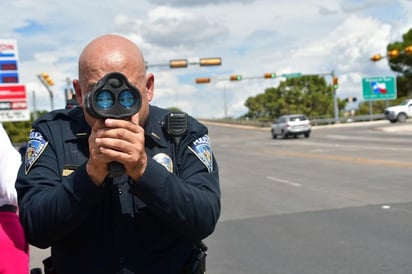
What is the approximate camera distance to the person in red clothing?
211 cm

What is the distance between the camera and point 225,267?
5.93m

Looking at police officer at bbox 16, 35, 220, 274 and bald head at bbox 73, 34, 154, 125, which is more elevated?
bald head at bbox 73, 34, 154, 125

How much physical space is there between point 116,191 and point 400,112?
48.0 meters

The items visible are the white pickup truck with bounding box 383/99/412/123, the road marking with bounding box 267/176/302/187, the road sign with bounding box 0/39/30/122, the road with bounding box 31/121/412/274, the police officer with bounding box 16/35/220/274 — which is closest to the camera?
the police officer with bounding box 16/35/220/274

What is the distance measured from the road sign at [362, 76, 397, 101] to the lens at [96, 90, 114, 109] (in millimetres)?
→ 60681

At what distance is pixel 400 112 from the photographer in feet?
155

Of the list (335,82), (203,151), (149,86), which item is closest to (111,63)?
(149,86)

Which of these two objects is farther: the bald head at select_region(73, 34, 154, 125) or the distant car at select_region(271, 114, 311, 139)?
the distant car at select_region(271, 114, 311, 139)

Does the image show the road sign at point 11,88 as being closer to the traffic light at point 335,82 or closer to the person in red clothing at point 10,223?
the person in red clothing at point 10,223

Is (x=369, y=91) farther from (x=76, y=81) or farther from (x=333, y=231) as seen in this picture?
(x=76, y=81)

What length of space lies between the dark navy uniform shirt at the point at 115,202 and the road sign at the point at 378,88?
198 ft

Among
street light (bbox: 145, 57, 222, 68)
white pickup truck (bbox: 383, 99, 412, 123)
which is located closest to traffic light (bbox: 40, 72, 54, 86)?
street light (bbox: 145, 57, 222, 68)

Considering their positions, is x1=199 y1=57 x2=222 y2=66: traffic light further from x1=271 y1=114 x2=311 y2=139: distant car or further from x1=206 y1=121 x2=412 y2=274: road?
x1=206 y1=121 x2=412 y2=274: road

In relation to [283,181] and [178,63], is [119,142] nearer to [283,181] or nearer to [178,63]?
[283,181]
